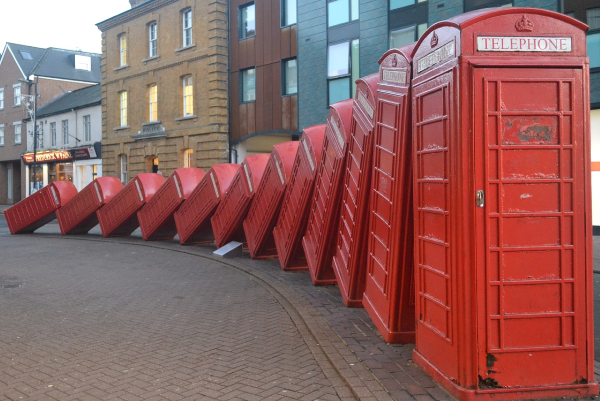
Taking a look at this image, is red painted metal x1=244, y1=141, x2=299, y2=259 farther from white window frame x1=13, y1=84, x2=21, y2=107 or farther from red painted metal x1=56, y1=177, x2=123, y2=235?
white window frame x1=13, y1=84, x2=21, y2=107

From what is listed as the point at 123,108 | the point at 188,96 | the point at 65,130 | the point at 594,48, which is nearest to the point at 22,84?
the point at 65,130

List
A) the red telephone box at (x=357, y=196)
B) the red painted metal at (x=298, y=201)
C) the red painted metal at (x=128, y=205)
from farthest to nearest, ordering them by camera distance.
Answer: the red painted metal at (x=128, y=205) → the red painted metal at (x=298, y=201) → the red telephone box at (x=357, y=196)

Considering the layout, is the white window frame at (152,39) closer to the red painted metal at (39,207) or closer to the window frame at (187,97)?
the window frame at (187,97)

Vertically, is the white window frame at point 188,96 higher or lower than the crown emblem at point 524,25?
higher

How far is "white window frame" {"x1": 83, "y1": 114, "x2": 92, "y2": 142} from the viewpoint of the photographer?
34.9m

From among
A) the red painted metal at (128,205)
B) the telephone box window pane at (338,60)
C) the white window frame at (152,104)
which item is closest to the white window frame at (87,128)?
the white window frame at (152,104)

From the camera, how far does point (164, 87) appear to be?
27.9m

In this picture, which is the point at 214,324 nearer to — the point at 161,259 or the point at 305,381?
the point at 305,381

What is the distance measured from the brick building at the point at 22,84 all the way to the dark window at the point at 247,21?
2454 cm

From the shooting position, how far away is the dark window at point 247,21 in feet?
79.5

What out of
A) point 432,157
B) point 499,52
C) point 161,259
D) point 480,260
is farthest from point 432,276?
point 161,259

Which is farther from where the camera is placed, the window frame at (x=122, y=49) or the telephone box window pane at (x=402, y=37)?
the window frame at (x=122, y=49)

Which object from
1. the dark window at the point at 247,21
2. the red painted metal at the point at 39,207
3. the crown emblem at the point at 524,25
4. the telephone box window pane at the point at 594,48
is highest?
the dark window at the point at 247,21

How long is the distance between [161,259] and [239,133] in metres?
13.2
